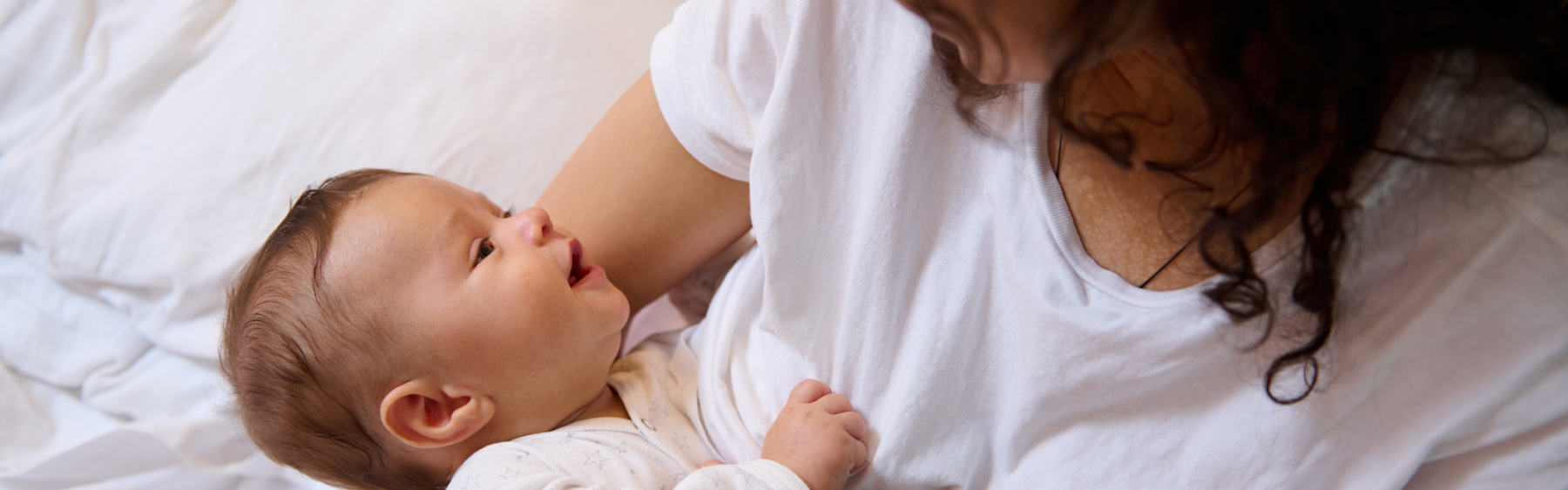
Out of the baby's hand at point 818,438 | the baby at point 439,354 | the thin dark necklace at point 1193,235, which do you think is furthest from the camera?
the baby at point 439,354

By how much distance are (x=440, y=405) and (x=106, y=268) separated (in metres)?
0.66

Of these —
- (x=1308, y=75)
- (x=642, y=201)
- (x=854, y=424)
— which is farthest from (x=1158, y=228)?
(x=642, y=201)

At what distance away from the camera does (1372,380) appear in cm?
62

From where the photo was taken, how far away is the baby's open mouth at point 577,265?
3.09 feet

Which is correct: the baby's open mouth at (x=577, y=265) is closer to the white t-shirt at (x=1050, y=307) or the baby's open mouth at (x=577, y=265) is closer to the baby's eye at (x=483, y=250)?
the baby's eye at (x=483, y=250)

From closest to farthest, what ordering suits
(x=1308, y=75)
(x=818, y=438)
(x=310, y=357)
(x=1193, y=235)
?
(x=1308, y=75) → (x=1193, y=235) → (x=818, y=438) → (x=310, y=357)

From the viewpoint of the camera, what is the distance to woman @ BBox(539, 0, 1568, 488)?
1.73ft

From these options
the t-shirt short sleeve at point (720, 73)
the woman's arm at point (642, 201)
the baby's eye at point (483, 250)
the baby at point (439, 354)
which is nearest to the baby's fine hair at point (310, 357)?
the baby at point (439, 354)

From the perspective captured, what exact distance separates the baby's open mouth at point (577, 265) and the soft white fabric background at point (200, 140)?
332 mm

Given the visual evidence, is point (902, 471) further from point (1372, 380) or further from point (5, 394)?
point (5, 394)

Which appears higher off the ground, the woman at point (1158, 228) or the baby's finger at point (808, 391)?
the woman at point (1158, 228)

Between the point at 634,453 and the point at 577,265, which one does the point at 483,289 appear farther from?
the point at 634,453

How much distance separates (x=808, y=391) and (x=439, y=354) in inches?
13.9

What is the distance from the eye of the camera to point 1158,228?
650mm
